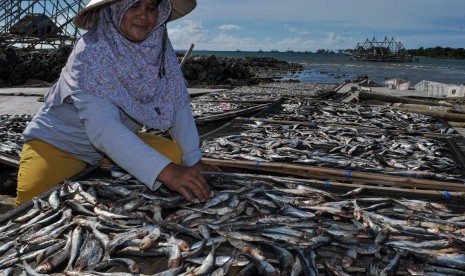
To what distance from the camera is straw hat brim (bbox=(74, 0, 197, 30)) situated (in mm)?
3306

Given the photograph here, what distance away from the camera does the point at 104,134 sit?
10.0ft

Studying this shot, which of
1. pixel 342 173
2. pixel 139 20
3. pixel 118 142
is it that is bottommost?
pixel 342 173

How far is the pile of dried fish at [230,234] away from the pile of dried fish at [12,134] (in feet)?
8.29

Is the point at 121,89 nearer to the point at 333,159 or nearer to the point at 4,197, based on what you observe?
the point at 333,159

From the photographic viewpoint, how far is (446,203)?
11.6 ft

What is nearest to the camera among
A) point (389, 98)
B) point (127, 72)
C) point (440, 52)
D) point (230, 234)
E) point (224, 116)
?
point (230, 234)

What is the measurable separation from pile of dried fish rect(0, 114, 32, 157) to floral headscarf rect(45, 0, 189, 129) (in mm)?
2122

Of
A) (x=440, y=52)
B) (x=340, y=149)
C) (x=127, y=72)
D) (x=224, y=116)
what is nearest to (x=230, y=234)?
(x=127, y=72)

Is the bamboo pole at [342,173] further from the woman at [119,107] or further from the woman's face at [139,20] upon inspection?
the woman's face at [139,20]

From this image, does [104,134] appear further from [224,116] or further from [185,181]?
[224,116]

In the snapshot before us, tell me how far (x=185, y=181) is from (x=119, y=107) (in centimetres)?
93

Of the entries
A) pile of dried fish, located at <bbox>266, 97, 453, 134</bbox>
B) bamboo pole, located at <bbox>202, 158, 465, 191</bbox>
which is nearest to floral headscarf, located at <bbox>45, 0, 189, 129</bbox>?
bamboo pole, located at <bbox>202, 158, 465, 191</bbox>

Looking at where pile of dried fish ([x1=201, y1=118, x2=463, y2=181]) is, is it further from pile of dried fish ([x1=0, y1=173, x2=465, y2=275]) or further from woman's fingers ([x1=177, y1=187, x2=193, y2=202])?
woman's fingers ([x1=177, y1=187, x2=193, y2=202])

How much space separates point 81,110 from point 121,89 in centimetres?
36
